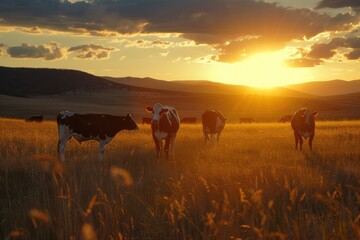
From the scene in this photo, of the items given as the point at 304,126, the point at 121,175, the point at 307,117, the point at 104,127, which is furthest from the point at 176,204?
the point at 307,117

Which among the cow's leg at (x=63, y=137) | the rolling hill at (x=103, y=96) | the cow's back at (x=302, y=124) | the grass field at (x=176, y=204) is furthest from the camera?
the rolling hill at (x=103, y=96)

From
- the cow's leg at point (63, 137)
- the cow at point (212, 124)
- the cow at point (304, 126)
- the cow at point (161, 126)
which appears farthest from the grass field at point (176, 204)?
the cow at point (212, 124)

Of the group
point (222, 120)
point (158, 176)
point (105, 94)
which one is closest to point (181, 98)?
point (105, 94)

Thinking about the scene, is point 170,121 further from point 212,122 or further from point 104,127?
point 212,122

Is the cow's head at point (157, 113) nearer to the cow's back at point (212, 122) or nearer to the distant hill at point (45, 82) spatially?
the cow's back at point (212, 122)

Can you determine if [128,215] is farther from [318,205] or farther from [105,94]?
[105,94]

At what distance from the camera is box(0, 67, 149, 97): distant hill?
136 m

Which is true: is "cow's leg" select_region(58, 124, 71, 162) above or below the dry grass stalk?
below

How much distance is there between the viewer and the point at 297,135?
17594 mm

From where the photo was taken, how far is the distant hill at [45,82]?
135625 millimetres

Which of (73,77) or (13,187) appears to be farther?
(73,77)

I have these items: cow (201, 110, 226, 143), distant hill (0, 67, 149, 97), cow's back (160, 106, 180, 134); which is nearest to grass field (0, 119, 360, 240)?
cow's back (160, 106, 180, 134)

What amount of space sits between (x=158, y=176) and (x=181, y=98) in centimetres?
12173

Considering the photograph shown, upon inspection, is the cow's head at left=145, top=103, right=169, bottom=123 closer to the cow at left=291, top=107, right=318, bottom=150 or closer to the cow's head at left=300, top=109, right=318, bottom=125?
the cow at left=291, top=107, right=318, bottom=150
